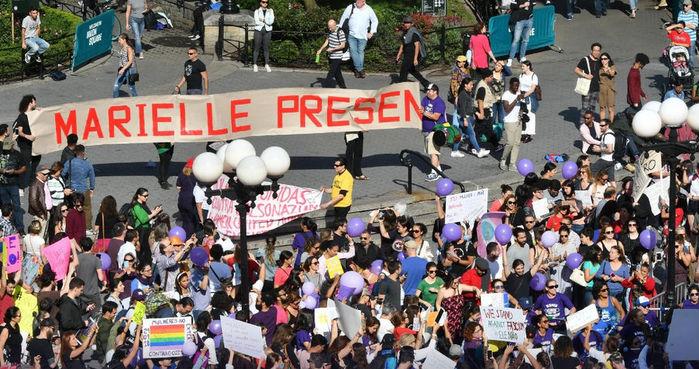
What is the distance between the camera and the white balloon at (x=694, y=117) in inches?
751

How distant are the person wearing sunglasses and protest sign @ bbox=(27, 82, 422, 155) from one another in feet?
20.9

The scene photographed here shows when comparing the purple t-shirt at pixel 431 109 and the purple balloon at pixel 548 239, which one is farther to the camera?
the purple t-shirt at pixel 431 109

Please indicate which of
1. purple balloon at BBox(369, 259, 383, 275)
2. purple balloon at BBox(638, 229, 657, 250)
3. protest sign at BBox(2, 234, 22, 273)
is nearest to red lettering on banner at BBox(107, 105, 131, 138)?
protest sign at BBox(2, 234, 22, 273)

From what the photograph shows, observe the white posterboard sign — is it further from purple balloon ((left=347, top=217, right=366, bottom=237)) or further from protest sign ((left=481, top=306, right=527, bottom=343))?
purple balloon ((left=347, top=217, right=366, bottom=237))

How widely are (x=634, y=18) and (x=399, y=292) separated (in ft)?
57.1

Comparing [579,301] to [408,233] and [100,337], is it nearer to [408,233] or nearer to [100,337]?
[408,233]

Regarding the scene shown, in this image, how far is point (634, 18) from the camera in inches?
1382

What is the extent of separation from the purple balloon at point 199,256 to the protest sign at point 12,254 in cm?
221

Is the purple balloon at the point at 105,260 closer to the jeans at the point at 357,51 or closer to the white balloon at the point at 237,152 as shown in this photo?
the white balloon at the point at 237,152

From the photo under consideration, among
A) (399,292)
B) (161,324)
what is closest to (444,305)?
(399,292)

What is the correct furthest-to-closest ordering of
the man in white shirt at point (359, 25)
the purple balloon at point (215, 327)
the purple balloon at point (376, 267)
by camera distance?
the man in white shirt at point (359, 25), the purple balloon at point (376, 267), the purple balloon at point (215, 327)

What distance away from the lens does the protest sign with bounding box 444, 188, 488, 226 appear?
2186 centimetres

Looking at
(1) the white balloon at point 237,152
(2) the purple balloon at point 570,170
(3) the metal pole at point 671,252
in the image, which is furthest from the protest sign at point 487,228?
(1) the white balloon at point 237,152

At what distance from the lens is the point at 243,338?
16828 mm
